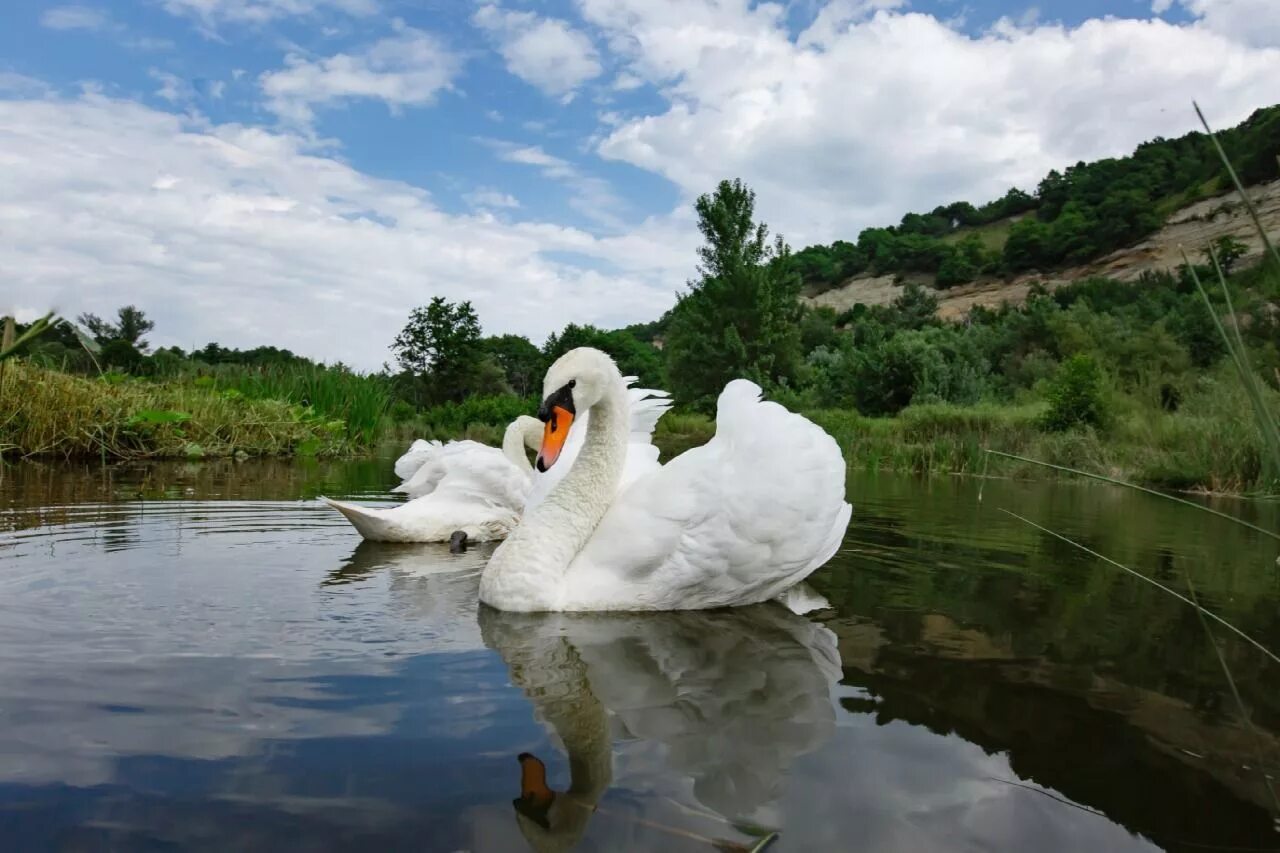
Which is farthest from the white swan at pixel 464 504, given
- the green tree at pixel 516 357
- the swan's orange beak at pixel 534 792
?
the green tree at pixel 516 357

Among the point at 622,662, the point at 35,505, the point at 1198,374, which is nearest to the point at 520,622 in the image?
the point at 622,662

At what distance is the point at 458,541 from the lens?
582cm

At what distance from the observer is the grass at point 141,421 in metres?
10.9

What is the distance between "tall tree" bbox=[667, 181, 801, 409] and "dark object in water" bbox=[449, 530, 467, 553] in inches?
1390

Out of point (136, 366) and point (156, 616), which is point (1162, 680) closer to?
point (156, 616)

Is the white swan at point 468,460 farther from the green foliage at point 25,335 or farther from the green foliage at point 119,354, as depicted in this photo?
the green foliage at point 119,354

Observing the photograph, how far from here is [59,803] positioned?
192 cm

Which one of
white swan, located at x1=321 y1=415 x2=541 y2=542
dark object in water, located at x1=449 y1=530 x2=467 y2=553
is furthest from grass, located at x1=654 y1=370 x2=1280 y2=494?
dark object in water, located at x1=449 y1=530 x2=467 y2=553

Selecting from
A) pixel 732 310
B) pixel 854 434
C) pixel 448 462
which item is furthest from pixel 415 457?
pixel 732 310

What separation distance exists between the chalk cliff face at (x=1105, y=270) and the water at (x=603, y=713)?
50.3 m

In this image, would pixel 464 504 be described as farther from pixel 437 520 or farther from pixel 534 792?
pixel 534 792

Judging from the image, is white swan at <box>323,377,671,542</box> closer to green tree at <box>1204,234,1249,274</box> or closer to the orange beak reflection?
the orange beak reflection

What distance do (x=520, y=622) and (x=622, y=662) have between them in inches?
27.3

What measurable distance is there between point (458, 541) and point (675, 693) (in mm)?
3240
